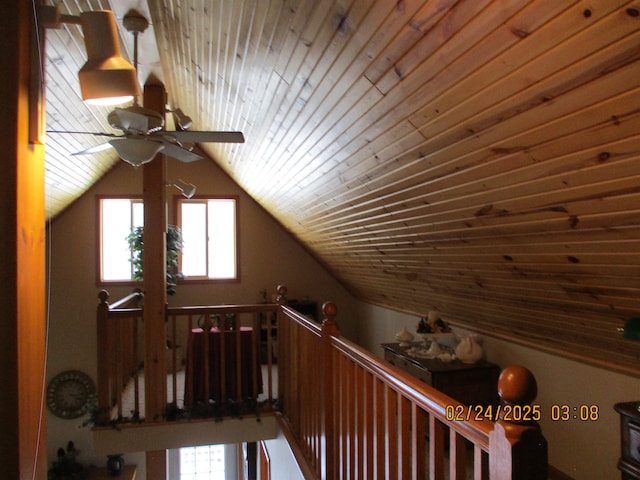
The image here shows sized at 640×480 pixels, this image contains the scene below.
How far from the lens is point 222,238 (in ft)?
21.2

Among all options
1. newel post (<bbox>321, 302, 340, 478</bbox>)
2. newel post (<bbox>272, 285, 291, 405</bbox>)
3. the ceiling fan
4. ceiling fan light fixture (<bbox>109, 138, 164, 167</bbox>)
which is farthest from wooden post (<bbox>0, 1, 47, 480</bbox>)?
newel post (<bbox>272, 285, 291, 405</bbox>)

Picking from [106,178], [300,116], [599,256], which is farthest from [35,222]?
[106,178]

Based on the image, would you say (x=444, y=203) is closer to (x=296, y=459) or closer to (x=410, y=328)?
(x=296, y=459)

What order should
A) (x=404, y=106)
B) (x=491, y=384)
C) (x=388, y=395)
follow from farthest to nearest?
(x=491, y=384) < (x=404, y=106) < (x=388, y=395)

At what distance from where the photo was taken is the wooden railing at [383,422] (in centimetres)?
105

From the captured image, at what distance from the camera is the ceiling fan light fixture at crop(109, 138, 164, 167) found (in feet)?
8.29

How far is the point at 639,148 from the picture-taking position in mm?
1433

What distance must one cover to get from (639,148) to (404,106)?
889 millimetres

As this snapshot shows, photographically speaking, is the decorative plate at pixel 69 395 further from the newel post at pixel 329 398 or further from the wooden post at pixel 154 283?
the newel post at pixel 329 398

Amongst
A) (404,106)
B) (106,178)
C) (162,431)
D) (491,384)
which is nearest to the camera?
(404,106)

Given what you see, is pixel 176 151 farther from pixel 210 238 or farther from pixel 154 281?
pixel 210 238

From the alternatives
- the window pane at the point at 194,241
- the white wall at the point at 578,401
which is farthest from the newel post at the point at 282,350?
the window pane at the point at 194,241

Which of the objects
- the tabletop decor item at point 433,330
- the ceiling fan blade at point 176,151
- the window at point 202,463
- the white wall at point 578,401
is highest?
the ceiling fan blade at point 176,151

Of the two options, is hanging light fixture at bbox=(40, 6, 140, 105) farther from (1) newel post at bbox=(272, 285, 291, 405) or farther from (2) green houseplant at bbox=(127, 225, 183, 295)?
(2) green houseplant at bbox=(127, 225, 183, 295)
